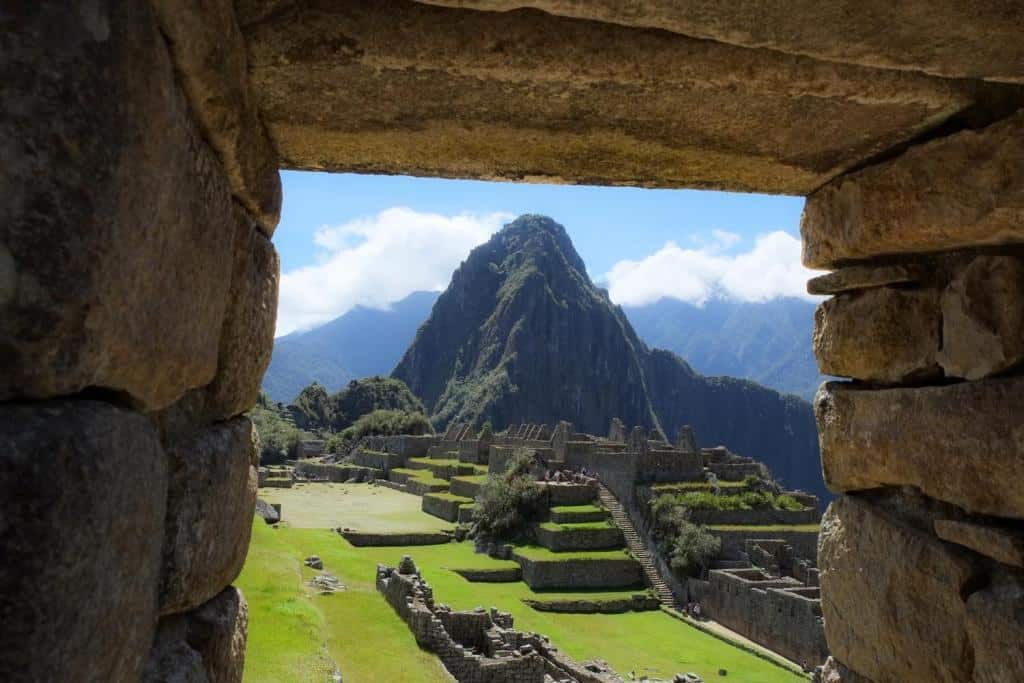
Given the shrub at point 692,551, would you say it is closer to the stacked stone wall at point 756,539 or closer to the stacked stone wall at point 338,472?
the stacked stone wall at point 756,539

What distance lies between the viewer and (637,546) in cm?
2556

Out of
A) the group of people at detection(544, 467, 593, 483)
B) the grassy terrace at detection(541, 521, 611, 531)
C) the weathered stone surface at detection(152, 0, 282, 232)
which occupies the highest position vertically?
the weathered stone surface at detection(152, 0, 282, 232)

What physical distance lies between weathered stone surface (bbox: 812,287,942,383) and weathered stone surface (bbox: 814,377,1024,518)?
82 millimetres

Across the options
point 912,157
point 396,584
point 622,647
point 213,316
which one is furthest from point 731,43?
point 622,647

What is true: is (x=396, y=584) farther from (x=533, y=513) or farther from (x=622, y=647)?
(x=533, y=513)

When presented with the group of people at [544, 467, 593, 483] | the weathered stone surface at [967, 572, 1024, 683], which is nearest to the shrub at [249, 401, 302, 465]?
the group of people at [544, 467, 593, 483]

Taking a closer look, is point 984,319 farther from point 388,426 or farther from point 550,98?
point 388,426

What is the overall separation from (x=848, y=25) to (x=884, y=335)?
1.12 m

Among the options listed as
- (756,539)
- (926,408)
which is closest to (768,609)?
(756,539)

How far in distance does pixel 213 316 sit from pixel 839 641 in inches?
86.1

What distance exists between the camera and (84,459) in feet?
3.74

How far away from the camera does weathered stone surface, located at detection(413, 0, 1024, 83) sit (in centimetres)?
164

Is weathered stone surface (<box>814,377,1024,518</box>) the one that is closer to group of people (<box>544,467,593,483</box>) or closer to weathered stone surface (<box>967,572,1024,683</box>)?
weathered stone surface (<box>967,572,1024,683</box>)

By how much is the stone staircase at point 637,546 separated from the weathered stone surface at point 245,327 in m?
22.8
